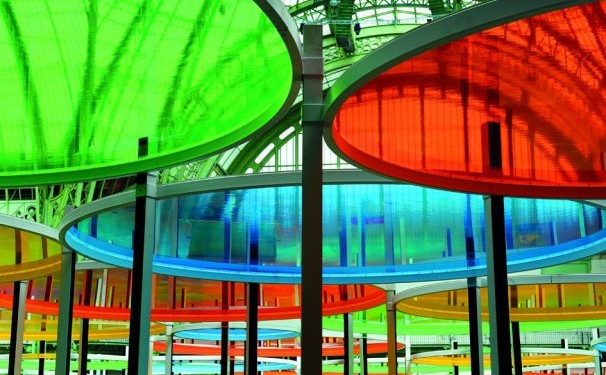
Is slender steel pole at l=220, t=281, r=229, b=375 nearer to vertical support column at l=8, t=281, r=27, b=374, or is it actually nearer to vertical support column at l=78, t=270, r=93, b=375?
vertical support column at l=78, t=270, r=93, b=375

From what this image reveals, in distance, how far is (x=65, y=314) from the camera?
21281 mm

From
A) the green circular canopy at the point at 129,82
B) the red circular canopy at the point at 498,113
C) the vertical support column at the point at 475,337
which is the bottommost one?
the vertical support column at the point at 475,337

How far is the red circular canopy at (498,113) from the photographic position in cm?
1065

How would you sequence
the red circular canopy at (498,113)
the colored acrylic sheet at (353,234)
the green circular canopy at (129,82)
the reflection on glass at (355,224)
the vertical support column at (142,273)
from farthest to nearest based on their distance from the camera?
1. the colored acrylic sheet at (353,234)
2. the reflection on glass at (355,224)
3. the vertical support column at (142,273)
4. the green circular canopy at (129,82)
5. the red circular canopy at (498,113)

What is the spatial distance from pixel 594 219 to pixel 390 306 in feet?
39.9

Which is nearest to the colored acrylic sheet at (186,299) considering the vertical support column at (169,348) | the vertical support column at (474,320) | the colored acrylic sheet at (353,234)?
the colored acrylic sheet at (353,234)

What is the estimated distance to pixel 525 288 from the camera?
30062 millimetres

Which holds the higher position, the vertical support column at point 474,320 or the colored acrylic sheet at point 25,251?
the colored acrylic sheet at point 25,251

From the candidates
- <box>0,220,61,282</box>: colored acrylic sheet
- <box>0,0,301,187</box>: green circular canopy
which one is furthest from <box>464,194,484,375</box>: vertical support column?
<box>0,220,61,282</box>: colored acrylic sheet

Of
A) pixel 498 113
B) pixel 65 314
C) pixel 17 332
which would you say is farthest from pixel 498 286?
pixel 17 332

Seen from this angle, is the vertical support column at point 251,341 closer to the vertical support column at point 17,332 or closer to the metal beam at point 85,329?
the metal beam at point 85,329

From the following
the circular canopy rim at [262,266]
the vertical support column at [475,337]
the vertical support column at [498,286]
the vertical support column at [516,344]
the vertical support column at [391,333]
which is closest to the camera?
the vertical support column at [498,286]

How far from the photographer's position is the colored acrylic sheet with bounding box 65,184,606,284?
19.5m

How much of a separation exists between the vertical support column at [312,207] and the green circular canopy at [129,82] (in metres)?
0.37
